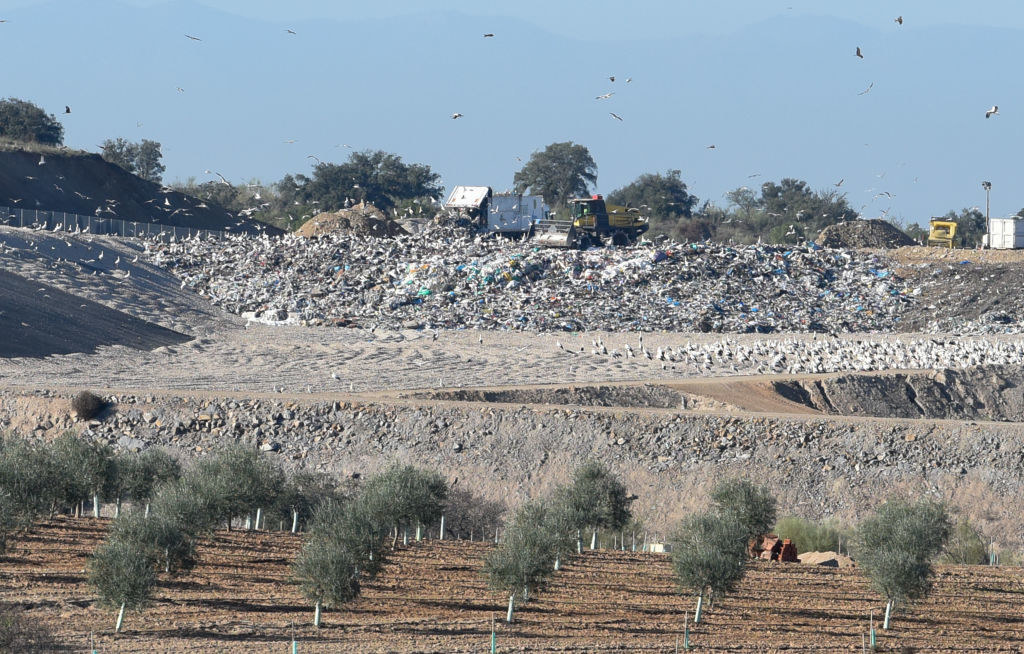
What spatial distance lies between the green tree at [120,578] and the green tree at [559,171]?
9527cm

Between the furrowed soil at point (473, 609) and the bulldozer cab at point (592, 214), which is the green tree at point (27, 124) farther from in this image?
the furrowed soil at point (473, 609)

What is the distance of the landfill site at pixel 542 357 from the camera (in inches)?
1148

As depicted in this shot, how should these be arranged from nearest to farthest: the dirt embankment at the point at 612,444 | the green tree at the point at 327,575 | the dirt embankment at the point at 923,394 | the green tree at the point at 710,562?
1. the green tree at the point at 327,575
2. the green tree at the point at 710,562
3. the dirt embankment at the point at 612,444
4. the dirt embankment at the point at 923,394

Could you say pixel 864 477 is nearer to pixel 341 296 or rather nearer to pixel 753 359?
pixel 753 359

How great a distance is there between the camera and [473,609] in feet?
Result: 62.0

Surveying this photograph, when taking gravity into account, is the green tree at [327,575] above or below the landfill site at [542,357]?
below

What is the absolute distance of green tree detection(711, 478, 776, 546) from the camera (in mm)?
25047

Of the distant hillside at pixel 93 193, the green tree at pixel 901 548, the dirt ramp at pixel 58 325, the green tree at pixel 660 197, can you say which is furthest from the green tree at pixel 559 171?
the green tree at pixel 901 548

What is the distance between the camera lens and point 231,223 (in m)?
77.2

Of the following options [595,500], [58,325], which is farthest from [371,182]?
[595,500]

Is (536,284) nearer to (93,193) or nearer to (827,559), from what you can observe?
(827,559)

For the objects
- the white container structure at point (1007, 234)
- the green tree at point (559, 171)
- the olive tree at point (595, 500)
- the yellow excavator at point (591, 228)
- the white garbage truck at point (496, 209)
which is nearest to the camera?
the olive tree at point (595, 500)

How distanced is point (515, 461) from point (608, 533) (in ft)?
11.6

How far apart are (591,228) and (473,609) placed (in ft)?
147
